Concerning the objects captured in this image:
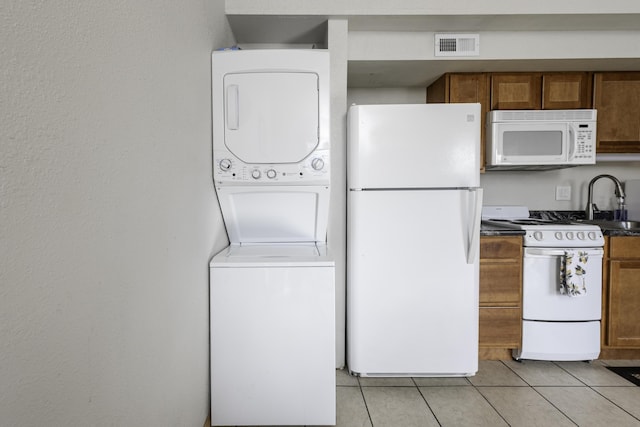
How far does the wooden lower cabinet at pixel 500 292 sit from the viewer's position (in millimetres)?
2504

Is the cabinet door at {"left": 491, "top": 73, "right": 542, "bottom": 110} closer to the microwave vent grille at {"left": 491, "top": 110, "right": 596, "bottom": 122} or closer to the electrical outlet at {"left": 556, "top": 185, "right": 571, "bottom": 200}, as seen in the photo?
the microwave vent grille at {"left": 491, "top": 110, "right": 596, "bottom": 122}

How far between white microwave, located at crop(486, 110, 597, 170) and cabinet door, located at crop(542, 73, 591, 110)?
12 cm

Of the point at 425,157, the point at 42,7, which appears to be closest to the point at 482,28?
the point at 425,157

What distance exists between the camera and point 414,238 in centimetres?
223

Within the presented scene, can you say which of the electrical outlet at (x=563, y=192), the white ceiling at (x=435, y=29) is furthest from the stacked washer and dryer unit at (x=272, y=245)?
the electrical outlet at (x=563, y=192)

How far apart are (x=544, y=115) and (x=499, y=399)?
6.47ft

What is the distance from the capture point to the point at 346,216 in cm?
240

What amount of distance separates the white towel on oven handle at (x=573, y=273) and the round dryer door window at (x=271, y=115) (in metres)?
1.80

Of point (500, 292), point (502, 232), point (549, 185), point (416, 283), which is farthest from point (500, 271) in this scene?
point (549, 185)

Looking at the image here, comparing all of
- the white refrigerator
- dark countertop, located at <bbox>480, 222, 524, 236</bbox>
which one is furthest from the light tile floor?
dark countertop, located at <bbox>480, 222, 524, 236</bbox>

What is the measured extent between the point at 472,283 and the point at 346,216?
0.85 m

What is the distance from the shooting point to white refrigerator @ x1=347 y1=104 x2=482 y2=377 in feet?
7.24

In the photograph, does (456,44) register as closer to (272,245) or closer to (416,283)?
(416,283)

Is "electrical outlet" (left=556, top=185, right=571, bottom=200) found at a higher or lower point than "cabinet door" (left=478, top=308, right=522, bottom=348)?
higher
